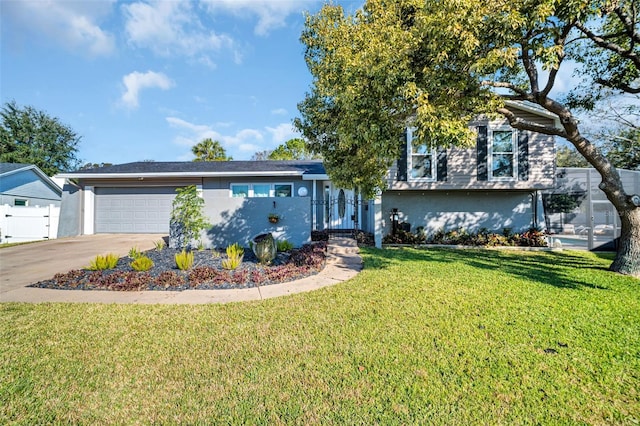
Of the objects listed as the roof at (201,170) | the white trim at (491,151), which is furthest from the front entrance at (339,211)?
the white trim at (491,151)

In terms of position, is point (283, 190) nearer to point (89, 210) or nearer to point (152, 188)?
point (152, 188)

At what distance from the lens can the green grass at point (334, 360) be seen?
2.22 metres

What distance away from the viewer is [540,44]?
210 inches

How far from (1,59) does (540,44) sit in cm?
1751

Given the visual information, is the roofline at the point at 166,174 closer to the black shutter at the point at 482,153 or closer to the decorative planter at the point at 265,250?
the decorative planter at the point at 265,250

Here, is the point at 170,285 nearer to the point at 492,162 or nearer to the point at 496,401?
the point at 496,401

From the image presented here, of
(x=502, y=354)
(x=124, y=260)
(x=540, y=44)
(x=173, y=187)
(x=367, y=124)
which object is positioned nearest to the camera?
(x=502, y=354)

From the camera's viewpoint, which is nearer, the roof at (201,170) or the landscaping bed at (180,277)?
the landscaping bed at (180,277)

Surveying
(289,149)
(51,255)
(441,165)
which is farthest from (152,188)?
(289,149)

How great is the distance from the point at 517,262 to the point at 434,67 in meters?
5.99

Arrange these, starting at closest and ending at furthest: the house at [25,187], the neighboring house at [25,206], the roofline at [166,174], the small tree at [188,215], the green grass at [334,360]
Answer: the green grass at [334,360] < the small tree at [188,215] < the neighboring house at [25,206] < the roofline at [166,174] < the house at [25,187]

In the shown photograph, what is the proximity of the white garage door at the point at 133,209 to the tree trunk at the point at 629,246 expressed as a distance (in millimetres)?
16010

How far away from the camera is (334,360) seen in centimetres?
290

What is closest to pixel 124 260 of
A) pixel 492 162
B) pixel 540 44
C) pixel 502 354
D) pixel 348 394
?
pixel 348 394
